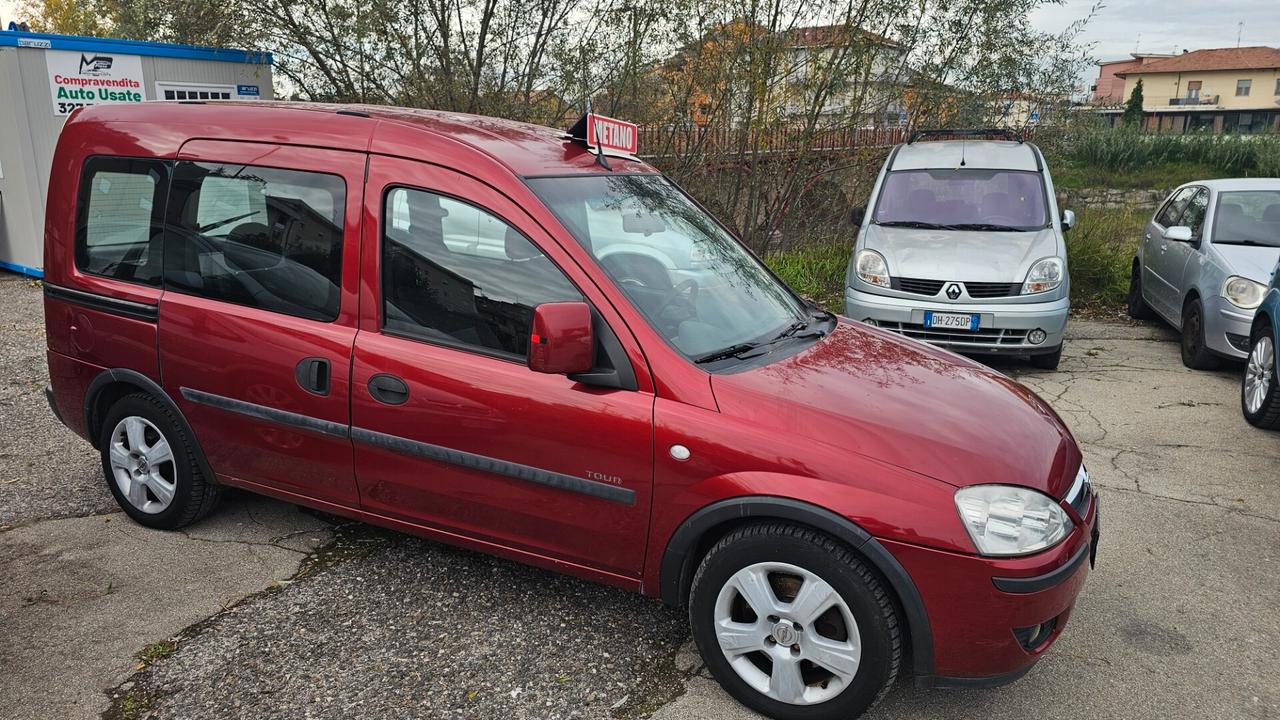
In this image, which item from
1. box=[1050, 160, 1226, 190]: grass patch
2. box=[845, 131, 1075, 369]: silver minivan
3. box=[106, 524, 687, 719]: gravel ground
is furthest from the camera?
box=[1050, 160, 1226, 190]: grass patch

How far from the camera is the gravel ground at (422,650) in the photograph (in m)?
2.86

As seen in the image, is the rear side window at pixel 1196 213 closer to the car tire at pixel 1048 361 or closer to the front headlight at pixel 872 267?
the car tire at pixel 1048 361

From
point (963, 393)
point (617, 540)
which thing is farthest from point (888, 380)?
point (617, 540)

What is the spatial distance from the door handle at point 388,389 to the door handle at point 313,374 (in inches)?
8.3

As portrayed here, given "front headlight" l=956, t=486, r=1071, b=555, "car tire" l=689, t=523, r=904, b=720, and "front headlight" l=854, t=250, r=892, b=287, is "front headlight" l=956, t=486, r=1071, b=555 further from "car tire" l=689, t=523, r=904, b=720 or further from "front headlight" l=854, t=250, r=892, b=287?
"front headlight" l=854, t=250, r=892, b=287

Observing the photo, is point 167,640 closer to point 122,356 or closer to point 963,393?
point 122,356

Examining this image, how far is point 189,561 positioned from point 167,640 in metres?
0.65

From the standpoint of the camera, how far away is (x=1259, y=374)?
19.5ft

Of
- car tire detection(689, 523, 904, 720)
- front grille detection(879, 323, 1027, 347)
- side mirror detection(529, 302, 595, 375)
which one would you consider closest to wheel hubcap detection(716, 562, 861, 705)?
car tire detection(689, 523, 904, 720)

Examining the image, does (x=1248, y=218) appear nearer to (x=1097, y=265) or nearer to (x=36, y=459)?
(x=1097, y=265)

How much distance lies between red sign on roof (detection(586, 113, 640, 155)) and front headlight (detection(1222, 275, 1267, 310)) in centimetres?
541

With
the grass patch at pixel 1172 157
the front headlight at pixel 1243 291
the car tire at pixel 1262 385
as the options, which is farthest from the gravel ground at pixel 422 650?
the grass patch at pixel 1172 157

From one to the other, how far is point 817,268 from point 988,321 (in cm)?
370

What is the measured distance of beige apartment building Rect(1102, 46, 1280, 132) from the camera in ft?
258
